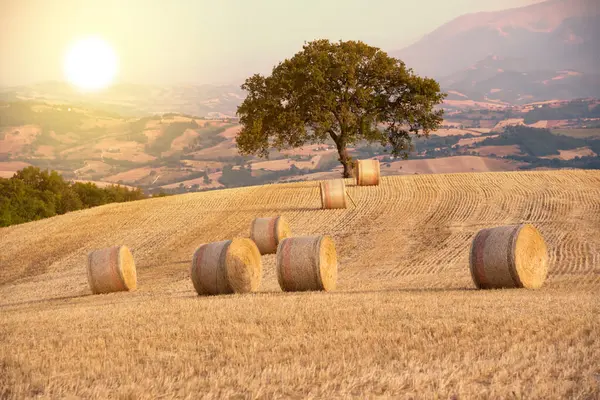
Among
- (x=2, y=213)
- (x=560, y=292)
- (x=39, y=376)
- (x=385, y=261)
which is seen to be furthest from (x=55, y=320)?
(x=2, y=213)

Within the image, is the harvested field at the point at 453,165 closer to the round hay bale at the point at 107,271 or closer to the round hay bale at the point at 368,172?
the round hay bale at the point at 368,172

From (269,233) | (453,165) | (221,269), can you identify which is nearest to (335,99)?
(269,233)

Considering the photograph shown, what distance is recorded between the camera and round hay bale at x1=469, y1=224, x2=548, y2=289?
17.5 m

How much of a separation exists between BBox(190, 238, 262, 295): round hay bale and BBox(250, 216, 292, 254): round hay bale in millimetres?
10752

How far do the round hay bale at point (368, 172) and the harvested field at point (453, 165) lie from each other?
86.8 m

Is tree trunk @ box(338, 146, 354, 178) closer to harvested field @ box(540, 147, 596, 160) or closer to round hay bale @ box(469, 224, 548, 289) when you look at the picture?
round hay bale @ box(469, 224, 548, 289)

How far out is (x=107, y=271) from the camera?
78.6ft

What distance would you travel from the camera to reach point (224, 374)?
941 cm

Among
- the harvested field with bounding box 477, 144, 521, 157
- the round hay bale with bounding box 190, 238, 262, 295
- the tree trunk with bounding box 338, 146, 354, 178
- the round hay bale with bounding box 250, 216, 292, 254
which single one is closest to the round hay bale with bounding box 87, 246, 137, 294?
the round hay bale with bounding box 190, 238, 262, 295

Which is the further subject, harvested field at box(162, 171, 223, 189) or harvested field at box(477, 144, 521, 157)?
harvested field at box(477, 144, 521, 157)

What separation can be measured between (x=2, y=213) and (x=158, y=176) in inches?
4534

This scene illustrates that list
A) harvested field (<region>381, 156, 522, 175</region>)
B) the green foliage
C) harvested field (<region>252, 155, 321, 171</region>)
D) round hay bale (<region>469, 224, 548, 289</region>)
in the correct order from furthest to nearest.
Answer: harvested field (<region>252, 155, 321, 171</region>) → harvested field (<region>381, 156, 522, 175</region>) → the green foliage → round hay bale (<region>469, 224, 548, 289</region>)

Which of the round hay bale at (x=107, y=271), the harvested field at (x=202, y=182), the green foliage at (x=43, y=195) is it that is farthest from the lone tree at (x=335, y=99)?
the harvested field at (x=202, y=182)

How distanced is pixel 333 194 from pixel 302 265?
77.1 feet
